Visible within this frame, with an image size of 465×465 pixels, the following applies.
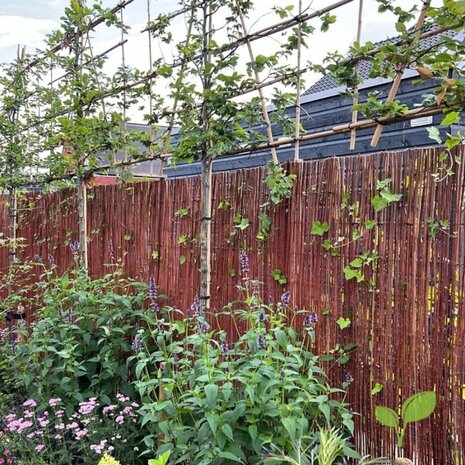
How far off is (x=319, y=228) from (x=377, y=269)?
0.35 meters

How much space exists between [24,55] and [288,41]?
3739 mm

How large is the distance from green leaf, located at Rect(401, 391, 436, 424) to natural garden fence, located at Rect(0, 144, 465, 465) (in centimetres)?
6

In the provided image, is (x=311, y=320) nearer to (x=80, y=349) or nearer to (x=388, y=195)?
(x=388, y=195)

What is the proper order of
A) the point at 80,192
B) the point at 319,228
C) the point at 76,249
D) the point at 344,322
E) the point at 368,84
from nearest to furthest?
1. the point at 344,322
2. the point at 319,228
3. the point at 368,84
4. the point at 76,249
5. the point at 80,192

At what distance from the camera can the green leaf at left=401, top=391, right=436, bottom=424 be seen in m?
1.91

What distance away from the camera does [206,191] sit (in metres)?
2.97

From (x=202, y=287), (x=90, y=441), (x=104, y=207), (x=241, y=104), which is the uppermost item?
(x=241, y=104)

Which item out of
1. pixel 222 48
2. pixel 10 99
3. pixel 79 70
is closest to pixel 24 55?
pixel 10 99

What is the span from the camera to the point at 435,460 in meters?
1.95

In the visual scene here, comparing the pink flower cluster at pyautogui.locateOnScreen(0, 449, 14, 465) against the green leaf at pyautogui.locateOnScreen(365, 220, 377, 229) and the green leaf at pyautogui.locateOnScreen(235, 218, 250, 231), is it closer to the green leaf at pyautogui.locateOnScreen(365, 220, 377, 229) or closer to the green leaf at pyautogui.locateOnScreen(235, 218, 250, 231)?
the green leaf at pyautogui.locateOnScreen(235, 218, 250, 231)

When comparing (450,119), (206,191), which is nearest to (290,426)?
(450,119)

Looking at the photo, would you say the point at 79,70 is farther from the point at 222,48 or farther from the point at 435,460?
the point at 435,460

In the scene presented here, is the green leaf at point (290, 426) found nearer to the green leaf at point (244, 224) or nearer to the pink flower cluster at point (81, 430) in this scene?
the pink flower cluster at point (81, 430)

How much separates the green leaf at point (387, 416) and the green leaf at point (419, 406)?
0.04 m
